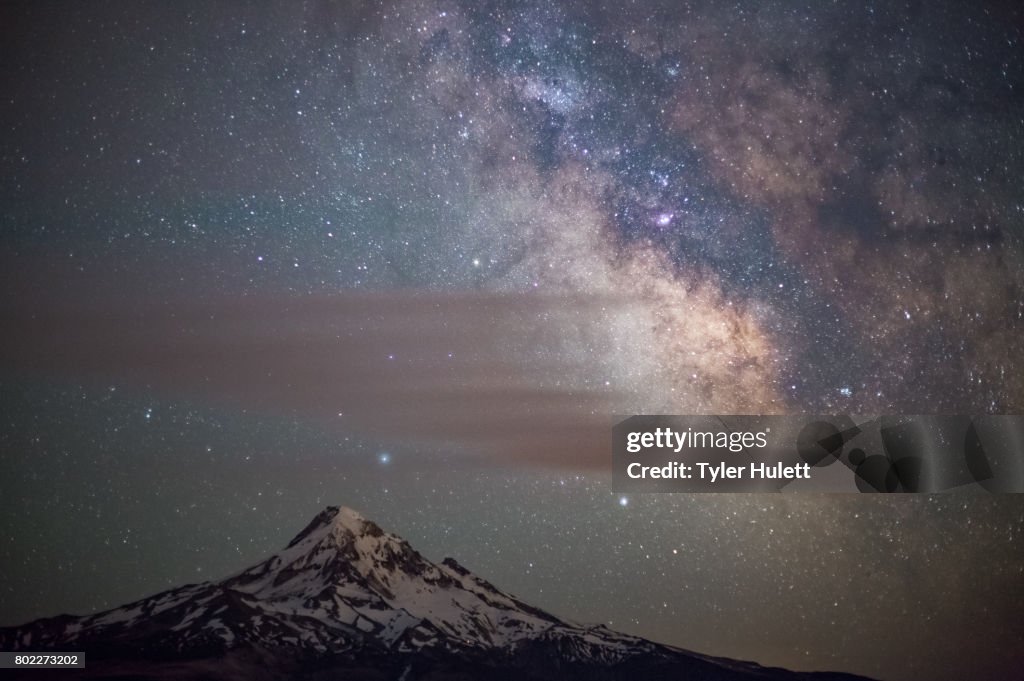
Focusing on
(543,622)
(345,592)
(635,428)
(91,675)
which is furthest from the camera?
(345,592)

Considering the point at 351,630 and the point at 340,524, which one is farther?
the point at 351,630

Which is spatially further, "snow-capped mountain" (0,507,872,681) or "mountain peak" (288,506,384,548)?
"snow-capped mountain" (0,507,872,681)

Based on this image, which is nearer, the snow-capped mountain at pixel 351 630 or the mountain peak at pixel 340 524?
the mountain peak at pixel 340 524

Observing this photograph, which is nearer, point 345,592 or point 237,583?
point 237,583

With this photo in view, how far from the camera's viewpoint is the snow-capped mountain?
31.0 ft

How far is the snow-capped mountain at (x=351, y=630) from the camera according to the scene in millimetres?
9461

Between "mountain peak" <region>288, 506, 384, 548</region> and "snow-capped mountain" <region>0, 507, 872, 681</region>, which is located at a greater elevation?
"mountain peak" <region>288, 506, 384, 548</region>

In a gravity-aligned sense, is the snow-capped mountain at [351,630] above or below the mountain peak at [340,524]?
below

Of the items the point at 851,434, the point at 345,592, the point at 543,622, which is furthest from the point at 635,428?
the point at 345,592

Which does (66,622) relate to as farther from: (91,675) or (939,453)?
(939,453)

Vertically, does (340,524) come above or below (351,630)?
above

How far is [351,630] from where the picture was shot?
584 inches

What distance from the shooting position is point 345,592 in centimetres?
1562

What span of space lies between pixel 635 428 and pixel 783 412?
1644mm
